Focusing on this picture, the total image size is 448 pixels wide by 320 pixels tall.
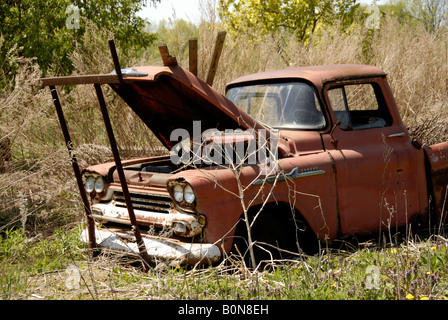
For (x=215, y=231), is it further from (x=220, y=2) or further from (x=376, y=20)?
(x=376, y=20)

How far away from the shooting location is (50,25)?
36.1ft

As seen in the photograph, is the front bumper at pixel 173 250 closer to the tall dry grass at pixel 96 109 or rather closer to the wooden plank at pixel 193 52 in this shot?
the tall dry grass at pixel 96 109

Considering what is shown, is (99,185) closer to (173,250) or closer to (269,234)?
(173,250)

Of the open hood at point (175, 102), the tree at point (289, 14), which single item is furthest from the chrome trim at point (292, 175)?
the tree at point (289, 14)

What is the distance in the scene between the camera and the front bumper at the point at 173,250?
3982 millimetres

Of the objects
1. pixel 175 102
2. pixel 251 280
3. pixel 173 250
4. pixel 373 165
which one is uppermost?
pixel 175 102

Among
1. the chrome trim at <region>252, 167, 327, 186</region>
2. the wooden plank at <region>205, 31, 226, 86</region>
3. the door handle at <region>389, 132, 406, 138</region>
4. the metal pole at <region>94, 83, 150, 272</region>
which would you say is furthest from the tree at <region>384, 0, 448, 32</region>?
the metal pole at <region>94, 83, 150, 272</region>

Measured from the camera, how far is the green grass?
3.50 metres

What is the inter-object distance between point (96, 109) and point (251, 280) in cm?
420

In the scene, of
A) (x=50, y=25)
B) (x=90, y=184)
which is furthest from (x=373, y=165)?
(x=50, y=25)

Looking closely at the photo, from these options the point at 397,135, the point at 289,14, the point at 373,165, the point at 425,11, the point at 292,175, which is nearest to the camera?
the point at 292,175

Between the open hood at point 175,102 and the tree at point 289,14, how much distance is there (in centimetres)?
1060

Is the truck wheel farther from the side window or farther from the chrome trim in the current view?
the side window

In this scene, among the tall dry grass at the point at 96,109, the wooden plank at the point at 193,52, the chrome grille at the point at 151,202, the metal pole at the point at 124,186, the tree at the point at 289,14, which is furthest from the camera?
the tree at the point at 289,14
